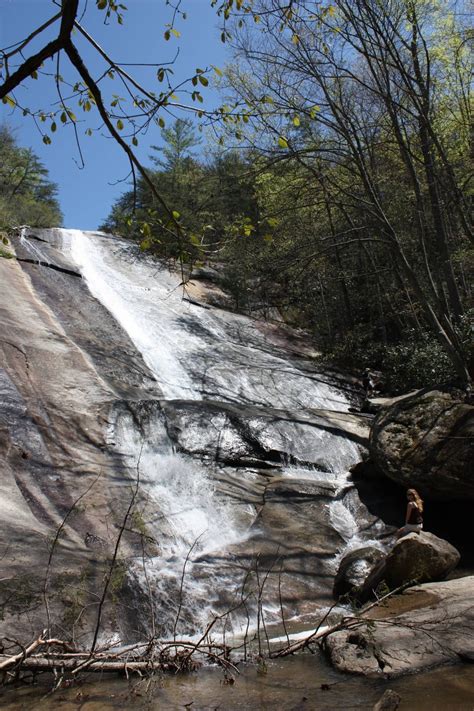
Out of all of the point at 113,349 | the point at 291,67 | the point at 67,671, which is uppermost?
the point at 291,67

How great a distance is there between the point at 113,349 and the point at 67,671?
847 cm

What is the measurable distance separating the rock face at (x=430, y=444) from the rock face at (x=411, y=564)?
6.61ft

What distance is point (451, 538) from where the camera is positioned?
31.6 feet

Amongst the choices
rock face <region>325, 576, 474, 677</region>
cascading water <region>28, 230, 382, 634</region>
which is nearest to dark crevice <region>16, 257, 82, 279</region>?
cascading water <region>28, 230, 382, 634</region>

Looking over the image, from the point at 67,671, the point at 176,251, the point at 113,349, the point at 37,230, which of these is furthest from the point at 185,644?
the point at 37,230

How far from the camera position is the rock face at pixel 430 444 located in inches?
368

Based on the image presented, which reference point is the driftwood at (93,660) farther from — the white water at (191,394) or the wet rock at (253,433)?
the wet rock at (253,433)

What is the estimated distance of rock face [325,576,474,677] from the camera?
505cm

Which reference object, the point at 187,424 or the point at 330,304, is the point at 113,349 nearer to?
the point at 187,424

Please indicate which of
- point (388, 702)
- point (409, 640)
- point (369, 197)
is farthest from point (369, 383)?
point (388, 702)

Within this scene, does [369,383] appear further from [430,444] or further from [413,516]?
[413,516]

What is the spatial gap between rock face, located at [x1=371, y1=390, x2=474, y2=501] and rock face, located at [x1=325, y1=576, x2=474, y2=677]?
329 cm

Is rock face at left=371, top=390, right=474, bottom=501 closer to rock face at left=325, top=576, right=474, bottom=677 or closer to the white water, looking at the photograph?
the white water


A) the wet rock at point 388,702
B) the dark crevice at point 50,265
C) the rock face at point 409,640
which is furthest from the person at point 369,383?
the wet rock at point 388,702
